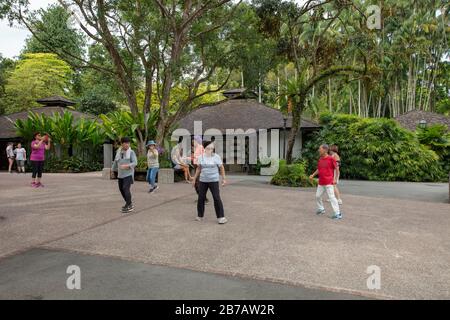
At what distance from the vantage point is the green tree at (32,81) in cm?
3319

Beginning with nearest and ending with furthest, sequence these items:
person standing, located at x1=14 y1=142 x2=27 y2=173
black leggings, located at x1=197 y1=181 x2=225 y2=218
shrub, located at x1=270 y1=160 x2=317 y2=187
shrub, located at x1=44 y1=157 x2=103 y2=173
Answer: black leggings, located at x1=197 y1=181 x2=225 y2=218
shrub, located at x1=270 y1=160 x2=317 y2=187
person standing, located at x1=14 y1=142 x2=27 y2=173
shrub, located at x1=44 y1=157 x2=103 y2=173

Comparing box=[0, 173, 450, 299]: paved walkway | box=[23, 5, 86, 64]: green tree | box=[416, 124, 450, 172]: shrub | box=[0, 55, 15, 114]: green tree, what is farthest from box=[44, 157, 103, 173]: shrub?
box=[416, 124, 450, 172]: shrub

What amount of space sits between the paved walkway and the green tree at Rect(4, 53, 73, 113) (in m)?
29.0

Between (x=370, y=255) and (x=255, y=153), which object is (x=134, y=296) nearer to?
(x=370, y=255)

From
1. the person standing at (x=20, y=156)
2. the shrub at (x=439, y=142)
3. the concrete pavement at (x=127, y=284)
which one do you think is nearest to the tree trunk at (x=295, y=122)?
the shrub at (x=439, y=142)

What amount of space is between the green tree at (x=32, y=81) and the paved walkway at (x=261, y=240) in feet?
95.3

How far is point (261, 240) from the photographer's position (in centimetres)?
544

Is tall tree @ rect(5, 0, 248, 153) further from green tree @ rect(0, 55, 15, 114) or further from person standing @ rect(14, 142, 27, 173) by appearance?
green tree @ rect(0, 55, 15, 114)

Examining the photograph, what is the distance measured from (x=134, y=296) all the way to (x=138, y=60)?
1595 centimetres

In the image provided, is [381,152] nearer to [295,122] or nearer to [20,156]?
[295,122]

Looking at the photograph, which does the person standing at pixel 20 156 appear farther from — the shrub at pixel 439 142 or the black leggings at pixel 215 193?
the shrub at pixel 439 142

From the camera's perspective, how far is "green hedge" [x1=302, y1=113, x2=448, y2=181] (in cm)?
1766

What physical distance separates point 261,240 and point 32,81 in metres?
35.3
